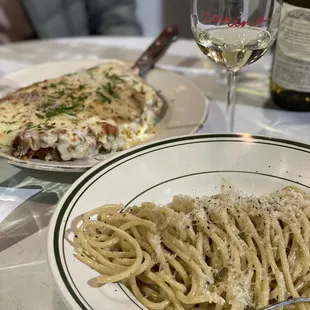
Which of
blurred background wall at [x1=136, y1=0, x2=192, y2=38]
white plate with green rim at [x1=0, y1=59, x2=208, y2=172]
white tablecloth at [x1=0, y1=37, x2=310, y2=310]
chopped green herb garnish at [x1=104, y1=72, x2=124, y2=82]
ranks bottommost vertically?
blurred background wall at [x1=136, y1=0, x2=192, y2=38]

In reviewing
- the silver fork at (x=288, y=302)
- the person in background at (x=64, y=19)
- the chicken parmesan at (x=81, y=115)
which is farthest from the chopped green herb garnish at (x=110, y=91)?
the person in background at (x=64, y=19)

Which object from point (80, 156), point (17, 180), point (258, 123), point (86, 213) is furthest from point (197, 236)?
point (258, 123)

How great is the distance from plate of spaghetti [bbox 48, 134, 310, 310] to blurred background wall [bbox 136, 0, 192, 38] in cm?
233

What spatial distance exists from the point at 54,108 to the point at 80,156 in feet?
0.54

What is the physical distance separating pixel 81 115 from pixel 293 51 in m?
0.53

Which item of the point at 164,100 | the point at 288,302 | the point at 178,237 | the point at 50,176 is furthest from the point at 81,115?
the point at 288,302

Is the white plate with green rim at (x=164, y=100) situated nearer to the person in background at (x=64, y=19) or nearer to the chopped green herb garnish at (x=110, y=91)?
the chopped green herb garnish at (x=110, y=91)

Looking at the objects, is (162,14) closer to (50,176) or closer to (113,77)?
(113,77)

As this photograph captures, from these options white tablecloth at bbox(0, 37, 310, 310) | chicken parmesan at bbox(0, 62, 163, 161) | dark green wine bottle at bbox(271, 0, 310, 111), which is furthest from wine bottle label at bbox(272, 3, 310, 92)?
chicken parmesan at bbox(0, 62, 163, 161)

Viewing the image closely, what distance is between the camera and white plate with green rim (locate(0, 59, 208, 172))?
975 mm

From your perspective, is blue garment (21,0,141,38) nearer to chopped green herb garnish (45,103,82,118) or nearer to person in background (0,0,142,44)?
person in background (0,0,142,44)

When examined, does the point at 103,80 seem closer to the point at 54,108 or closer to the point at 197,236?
the point at 54,108

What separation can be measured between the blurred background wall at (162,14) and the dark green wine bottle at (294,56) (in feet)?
6.20

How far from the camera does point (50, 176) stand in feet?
3.42
